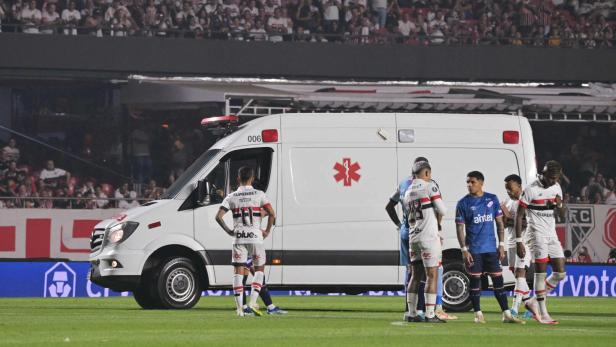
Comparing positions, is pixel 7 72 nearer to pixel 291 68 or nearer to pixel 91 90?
pixel 91 90

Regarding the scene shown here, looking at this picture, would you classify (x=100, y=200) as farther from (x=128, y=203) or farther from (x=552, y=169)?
(x=552, y=169)

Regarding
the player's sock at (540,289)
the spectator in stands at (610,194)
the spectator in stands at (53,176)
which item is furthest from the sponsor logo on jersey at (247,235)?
the spectator in stands at (610,194)

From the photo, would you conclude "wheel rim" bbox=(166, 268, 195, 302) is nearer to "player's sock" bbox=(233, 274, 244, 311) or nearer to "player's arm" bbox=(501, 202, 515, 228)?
"player's sock" bbox=(233, 274, 244, 311)

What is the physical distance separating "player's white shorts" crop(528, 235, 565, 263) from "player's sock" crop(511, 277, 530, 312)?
0.82 m

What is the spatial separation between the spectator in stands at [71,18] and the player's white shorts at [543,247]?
20776mm

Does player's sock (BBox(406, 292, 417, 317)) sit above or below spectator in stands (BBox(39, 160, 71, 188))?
below

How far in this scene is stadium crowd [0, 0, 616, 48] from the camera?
3478 cm

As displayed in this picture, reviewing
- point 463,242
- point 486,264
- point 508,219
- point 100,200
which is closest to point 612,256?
point 508,219

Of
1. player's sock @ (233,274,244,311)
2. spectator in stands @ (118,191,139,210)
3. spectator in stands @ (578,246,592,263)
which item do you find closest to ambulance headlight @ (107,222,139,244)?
player's sock @ (233,274,244,311)

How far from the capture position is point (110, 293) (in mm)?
25531

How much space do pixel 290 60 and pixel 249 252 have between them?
19388 mm

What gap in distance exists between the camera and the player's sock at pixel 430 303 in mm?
15531

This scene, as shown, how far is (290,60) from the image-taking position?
36250mm

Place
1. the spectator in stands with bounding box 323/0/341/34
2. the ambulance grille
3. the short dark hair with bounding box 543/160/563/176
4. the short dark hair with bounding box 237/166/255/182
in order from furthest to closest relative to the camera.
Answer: the spectator in stands with bounding box 323/0/341/34
the ambulance grille
the short dark hair with bounding box 237/166/255/182
the short dark hair with bounding box 543/160/563/176
